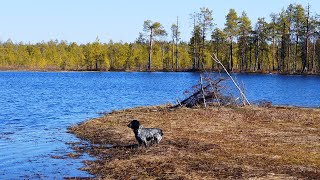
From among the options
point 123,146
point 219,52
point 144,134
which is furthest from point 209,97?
point 219,52

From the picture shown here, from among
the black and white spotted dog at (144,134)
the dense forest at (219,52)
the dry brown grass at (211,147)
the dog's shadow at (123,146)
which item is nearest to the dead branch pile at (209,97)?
the dry brown grass at (211,147)

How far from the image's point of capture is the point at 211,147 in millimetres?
17719

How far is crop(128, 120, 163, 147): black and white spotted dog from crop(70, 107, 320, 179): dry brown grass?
35 centimetres

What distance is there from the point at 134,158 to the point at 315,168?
19.8 feet

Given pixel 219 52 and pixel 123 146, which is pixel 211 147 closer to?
pixel 123 146

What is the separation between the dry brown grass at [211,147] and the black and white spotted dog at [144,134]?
1.14 feet

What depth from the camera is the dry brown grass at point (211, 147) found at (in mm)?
14039

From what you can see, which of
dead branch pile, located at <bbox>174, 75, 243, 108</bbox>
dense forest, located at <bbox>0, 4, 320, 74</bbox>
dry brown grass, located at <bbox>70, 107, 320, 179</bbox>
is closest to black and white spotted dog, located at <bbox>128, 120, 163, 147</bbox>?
dry brown grass, located at <bbox>70, 107, 320, 179</bbox>

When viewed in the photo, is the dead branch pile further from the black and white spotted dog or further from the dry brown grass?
the black and white spotted dog

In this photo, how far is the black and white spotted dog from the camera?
17.8 metres

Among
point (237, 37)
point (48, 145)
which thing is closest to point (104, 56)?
point (237, 37)

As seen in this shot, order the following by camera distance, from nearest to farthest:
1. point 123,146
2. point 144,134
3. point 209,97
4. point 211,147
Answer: point 211,147, point 144,134, point 123,146, point 209,97

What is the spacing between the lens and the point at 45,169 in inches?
600

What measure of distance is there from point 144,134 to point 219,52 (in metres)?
105
